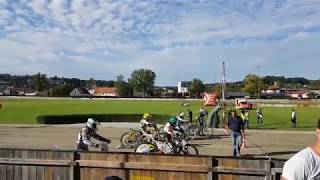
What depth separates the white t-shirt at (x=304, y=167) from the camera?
447cm

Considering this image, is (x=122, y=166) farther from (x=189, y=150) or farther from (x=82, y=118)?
(x=82, y=118)

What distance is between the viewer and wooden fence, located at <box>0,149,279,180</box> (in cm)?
1012

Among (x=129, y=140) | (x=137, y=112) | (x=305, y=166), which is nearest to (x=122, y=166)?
(x=305, y=166)

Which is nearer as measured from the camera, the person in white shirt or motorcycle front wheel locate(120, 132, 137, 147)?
the person in white shirt

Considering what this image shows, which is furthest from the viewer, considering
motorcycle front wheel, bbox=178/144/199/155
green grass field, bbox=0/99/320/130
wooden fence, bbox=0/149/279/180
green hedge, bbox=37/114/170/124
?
green grass field, bbox=0/99/320/130

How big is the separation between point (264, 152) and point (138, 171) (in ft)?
48.7

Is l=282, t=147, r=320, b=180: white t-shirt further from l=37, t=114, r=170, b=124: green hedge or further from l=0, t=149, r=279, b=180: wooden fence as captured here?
l=37, t=114, r=170, b=124: green hedge

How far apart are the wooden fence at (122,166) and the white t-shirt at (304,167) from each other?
5340 mm


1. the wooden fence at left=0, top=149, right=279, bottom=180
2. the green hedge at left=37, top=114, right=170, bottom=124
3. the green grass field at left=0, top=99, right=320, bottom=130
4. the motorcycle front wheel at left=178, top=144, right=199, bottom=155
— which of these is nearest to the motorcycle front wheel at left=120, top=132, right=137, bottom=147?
the motorcycle front wheel at left=178, top=144, right=199, bottom=155

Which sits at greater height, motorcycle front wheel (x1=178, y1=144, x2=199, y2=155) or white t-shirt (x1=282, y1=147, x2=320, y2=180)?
white t-shirt (x1=282, y1=147, x2=320, y2=180)

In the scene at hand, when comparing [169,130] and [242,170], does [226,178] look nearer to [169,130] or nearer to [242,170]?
[242,170]

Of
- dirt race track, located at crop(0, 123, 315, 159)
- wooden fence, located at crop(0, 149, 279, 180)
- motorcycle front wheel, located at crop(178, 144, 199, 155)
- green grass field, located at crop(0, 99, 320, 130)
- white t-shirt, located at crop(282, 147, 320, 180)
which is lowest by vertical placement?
dirt race track, located at crop(0, 123, 315, 159)

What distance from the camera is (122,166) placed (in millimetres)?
10773

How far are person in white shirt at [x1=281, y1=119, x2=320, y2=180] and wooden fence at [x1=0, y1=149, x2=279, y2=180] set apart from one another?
5.34 m
